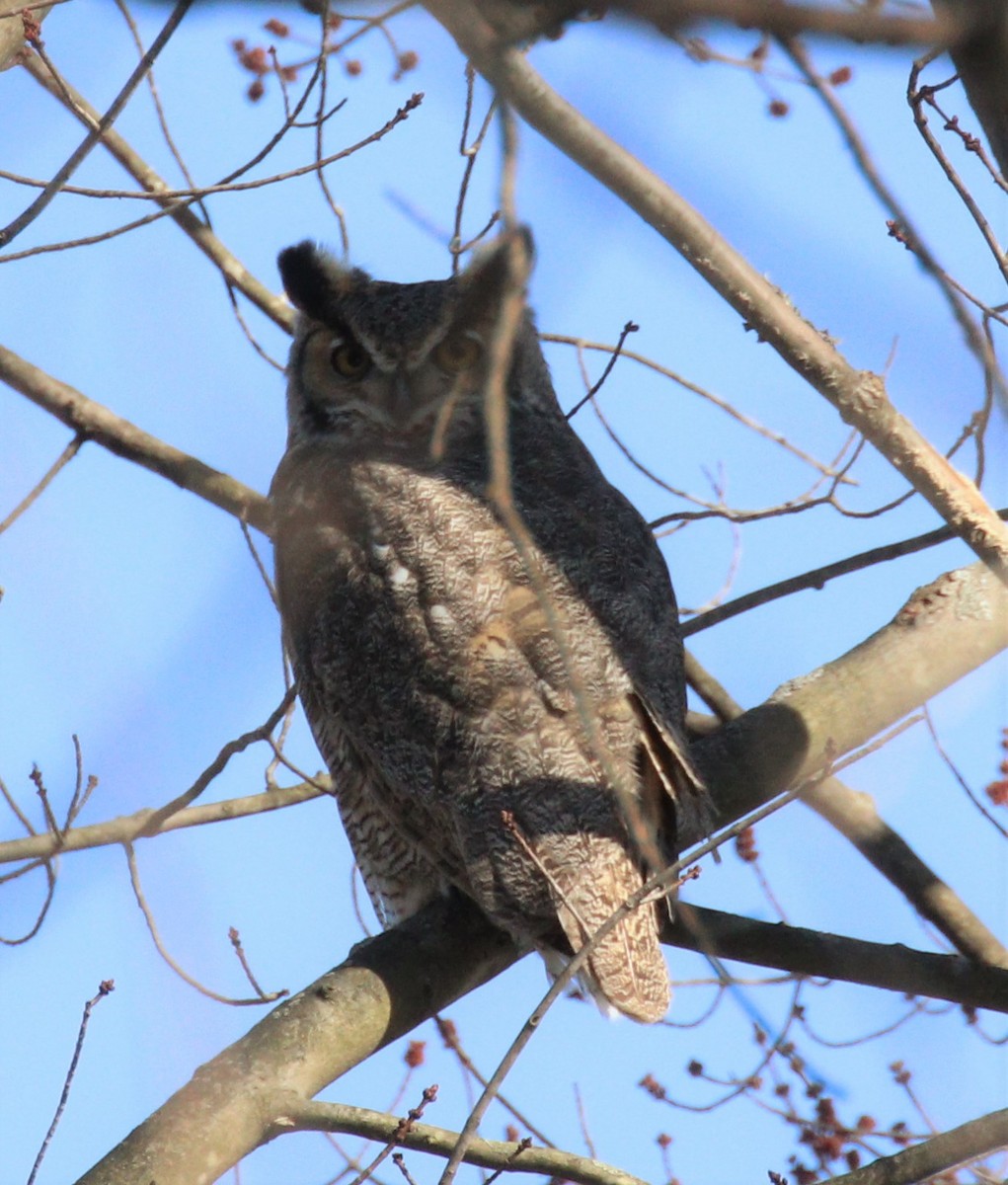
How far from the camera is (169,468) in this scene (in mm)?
3666

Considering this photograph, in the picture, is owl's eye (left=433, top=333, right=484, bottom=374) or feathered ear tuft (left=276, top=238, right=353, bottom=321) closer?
owl's eye (left=433, top=333, right=484, bottom=374)

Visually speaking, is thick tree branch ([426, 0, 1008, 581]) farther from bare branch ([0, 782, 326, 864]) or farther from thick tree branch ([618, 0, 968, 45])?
→ bare branch ([0, 782, 326, 864])

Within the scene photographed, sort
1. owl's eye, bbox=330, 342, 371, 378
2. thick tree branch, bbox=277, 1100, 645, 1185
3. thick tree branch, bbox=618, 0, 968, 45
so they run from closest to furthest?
thick tree branch, bbox=618, 0, 968, 45 → thick tree branch, bbox=277, 1100, 645, 1185 → owl's eye, bbox=330, 342, 371, 378

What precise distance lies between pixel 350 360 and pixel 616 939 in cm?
172

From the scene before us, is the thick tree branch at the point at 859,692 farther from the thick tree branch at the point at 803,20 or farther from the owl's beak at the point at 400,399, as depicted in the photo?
the thick tree branch at the point at 803,20

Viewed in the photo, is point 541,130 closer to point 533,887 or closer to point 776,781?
point 533,887

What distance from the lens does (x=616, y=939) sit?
2.69 metres

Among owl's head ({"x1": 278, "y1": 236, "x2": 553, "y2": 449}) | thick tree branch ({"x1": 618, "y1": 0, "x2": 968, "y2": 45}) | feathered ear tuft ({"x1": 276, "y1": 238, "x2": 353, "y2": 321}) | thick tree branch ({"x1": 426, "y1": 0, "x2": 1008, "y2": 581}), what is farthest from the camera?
feathered ear tuft ({"x1": 276, "y1": 238, "x2": 353, "y2": 321})

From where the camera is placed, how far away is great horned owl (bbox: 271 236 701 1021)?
9.03 feet

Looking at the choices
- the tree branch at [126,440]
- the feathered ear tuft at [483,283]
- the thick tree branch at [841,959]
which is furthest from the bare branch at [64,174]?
the thick tree branch at [841,959]

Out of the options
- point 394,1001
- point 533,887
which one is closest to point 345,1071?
point 394,1001

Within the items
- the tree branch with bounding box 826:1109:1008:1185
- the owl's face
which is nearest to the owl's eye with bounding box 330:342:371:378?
the owl's face

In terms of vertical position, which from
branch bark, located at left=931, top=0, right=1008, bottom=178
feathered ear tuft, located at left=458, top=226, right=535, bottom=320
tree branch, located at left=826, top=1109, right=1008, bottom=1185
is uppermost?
feathered ear tuft, located at left=458, top=226, right=535, bottom=320

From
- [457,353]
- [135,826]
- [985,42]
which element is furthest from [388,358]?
[985,42]
